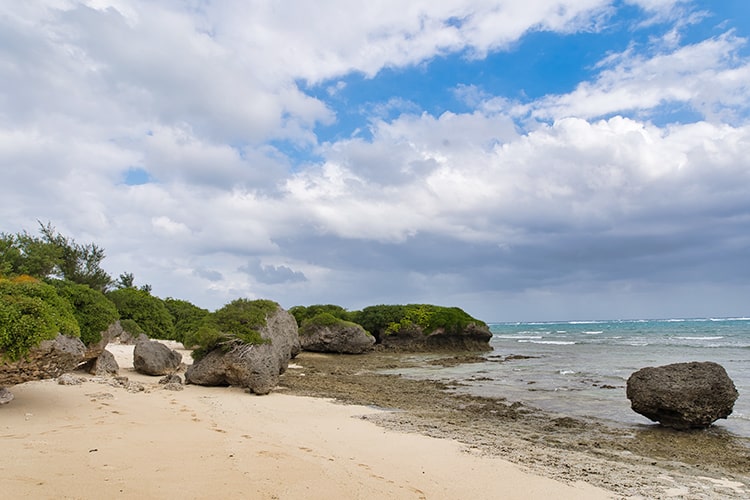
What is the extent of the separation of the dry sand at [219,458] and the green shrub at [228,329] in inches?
189

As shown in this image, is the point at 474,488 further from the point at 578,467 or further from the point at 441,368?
the point at 441,368

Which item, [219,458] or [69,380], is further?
[69,380]

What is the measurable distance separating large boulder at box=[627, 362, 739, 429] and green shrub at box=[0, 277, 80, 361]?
13.2m

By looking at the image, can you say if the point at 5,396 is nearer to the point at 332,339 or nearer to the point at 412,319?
the point at 332,339

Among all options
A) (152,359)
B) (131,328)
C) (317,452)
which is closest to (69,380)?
(152,359)

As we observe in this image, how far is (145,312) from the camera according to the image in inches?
1485

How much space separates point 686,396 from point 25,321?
14.0 meters

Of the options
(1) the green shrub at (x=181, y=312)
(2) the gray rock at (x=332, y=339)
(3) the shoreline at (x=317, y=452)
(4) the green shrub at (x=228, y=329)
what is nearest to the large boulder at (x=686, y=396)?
(3) the shoreline at (x=317, y=452)

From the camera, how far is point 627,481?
7.09 metres

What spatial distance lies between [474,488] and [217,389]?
10.8 metres

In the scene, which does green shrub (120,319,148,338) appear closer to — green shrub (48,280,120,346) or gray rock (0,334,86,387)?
green shrub (48,280,120,346)

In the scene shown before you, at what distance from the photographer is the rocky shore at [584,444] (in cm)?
723

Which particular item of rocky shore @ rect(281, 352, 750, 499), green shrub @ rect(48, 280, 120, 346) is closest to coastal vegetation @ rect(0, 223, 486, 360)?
green shrub @ rect(48, 280, 120, 346)

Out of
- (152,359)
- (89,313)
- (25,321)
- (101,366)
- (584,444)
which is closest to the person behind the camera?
(25,321)
